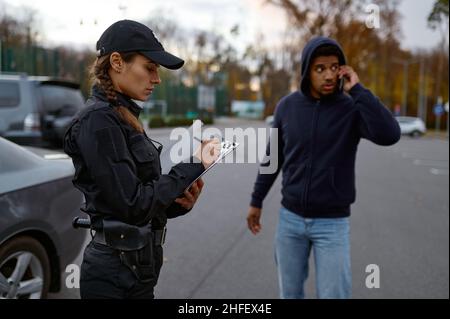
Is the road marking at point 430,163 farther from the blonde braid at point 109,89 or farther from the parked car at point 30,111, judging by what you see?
the blonde braid at point 109,89

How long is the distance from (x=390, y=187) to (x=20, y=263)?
8949mm

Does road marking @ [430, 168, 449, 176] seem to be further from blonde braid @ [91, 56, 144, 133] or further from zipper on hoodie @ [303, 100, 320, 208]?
blonde braid @ [91, 56, 144, 133]

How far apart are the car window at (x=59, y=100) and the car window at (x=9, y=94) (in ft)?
1.33

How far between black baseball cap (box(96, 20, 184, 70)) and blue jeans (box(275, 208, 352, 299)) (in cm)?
163

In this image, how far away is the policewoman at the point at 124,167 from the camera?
54.7 inches

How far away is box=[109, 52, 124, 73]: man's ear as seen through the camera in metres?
1.41

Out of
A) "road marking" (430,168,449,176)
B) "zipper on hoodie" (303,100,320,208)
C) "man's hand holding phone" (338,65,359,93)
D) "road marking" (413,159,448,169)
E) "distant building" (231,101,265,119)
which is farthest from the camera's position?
"distant building" (231,101,265,119)

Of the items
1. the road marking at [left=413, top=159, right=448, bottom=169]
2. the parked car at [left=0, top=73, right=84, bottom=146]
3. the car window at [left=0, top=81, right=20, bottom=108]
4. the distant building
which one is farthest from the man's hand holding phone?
the distant building

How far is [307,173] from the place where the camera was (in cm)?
279

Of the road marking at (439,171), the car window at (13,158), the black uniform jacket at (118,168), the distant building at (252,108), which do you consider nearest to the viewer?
the black uniform jacket at (118,168)

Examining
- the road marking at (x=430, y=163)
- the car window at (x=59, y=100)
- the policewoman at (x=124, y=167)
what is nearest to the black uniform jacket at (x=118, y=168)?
the policewoman at (x=124, y=167)

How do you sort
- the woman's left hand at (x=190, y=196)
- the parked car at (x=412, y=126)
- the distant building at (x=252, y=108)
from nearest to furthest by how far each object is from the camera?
the woman's left hand at (x=190, y=196)
the parked car at (x=412, y=126)
the distant building at (x=252, y=108)

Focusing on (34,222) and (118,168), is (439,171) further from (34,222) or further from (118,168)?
(118,168)
